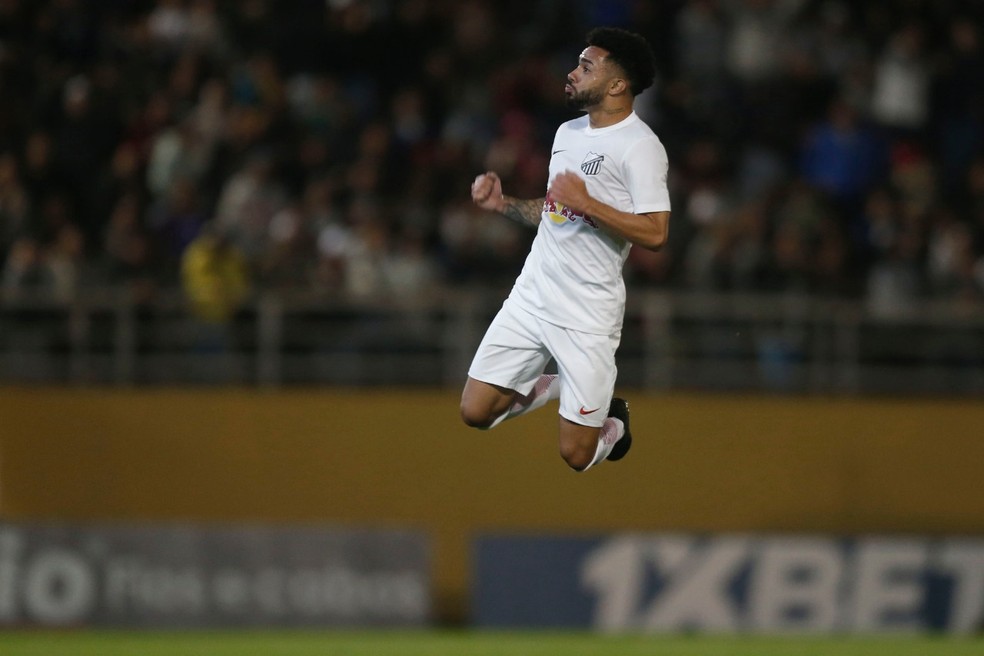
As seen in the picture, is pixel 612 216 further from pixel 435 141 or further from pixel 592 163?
pixel 435 141

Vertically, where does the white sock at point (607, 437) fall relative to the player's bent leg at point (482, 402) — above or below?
below

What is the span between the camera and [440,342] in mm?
13539

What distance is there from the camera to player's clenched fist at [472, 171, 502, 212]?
7.93 m

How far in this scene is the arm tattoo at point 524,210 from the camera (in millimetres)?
8289

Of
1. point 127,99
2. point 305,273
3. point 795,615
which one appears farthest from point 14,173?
point 795,615

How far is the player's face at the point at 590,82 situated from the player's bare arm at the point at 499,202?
533mm

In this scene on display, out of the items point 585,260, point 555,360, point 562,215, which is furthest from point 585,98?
point 555,360

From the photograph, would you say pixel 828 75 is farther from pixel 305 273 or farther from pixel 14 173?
pixel 14 173

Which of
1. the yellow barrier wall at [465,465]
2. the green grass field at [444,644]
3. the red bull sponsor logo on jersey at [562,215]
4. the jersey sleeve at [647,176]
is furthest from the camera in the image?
the yellow barrier wall at [465,465]

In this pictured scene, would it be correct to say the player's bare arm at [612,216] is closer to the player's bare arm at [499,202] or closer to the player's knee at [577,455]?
the player's bare arm at [499,202]

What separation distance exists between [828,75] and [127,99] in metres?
6.38

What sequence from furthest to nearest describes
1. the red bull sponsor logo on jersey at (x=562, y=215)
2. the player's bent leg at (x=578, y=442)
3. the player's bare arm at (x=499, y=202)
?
the player's bent leg at (x=578, y=442) → the red bull sponsor logo on jersey at (x=562, y=215) → the player's bare arm at (x=499, y=202)

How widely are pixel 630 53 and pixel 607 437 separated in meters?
1.95

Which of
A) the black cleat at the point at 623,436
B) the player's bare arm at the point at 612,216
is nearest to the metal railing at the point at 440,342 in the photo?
the black cleat at the point at 623,436
